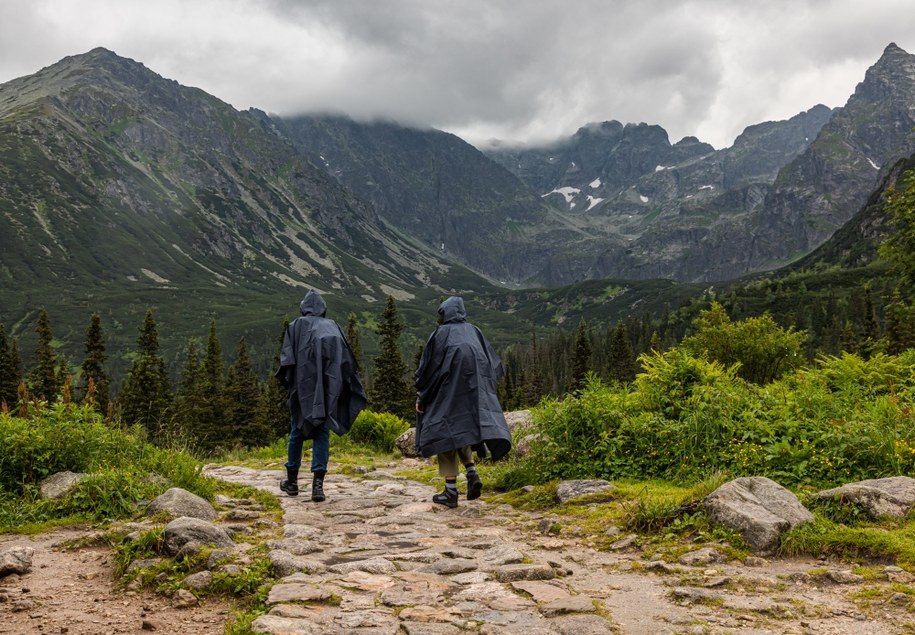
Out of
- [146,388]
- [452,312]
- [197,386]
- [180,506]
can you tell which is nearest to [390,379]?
[197,386]

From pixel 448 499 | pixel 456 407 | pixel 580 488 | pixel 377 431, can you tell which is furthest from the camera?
pixel 377 431

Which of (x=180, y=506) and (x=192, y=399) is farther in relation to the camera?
(x=192, y=399)

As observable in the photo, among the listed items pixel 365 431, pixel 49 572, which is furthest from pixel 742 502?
pixel 365 431

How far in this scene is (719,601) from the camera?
4.64 meters

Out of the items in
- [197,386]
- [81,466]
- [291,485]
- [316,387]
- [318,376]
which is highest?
[318,376]

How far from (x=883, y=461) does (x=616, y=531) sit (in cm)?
379

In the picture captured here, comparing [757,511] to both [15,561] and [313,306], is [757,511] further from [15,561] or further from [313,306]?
[313,306]

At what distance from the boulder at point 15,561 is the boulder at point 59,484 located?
2.24 metres

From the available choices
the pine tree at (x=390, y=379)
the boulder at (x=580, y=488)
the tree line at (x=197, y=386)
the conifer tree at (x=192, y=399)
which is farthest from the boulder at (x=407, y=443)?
the conifer tree at (x=192, y=399)

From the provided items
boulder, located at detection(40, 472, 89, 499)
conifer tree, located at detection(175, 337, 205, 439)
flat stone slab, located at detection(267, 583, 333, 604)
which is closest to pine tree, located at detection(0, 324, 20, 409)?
conifer tree, located at detection(175, 337, 205, 439)

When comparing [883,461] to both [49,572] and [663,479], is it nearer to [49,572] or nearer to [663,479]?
[663,479]

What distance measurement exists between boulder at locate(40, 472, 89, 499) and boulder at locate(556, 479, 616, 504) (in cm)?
664

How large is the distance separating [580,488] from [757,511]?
305 cm

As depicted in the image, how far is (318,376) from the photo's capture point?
10445 mm
